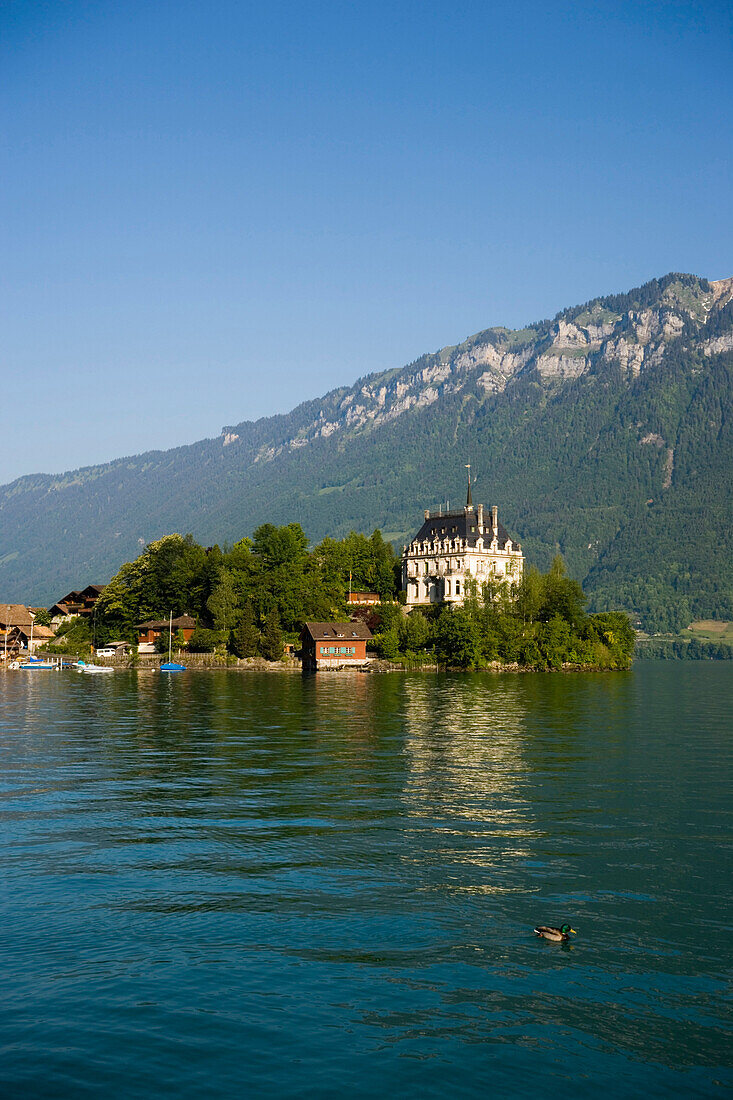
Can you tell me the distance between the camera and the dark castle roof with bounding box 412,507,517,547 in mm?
188500

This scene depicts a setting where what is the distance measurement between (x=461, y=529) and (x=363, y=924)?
537 feet

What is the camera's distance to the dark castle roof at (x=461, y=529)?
188m

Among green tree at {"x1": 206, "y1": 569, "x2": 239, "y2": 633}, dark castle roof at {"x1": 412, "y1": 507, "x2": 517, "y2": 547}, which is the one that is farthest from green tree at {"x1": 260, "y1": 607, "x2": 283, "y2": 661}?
dark castle roof at {"x1": 412, "y1": 507, "x2": 517, "y2": 547}

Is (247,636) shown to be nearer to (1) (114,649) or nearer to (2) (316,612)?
(2) (316,612)

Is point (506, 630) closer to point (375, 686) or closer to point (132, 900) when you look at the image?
point (375, 686)

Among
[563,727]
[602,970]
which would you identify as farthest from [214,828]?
[563,727]

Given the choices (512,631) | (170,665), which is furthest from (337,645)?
(512,631)

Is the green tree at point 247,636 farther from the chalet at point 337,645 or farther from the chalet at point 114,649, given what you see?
the chalet at point 114,649

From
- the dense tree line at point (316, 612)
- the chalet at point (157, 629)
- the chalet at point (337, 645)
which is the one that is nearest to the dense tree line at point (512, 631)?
the dense tree line at point (316, 612)

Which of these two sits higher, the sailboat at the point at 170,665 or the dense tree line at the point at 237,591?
the dense tree line at the point at 237,591

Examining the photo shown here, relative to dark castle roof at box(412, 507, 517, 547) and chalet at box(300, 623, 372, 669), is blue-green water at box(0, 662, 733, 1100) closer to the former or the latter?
chalet at box(300, 623, 372, 669)

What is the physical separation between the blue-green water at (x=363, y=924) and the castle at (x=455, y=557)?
413ft

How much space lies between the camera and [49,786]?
47.6 meters

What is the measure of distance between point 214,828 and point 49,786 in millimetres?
12913
